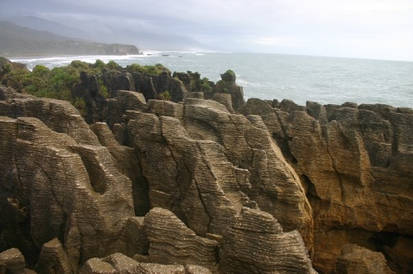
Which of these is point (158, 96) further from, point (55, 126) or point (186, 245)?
point (186, 245)

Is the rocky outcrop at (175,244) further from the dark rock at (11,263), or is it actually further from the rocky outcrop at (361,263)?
the rocky outcrop at (361,263)

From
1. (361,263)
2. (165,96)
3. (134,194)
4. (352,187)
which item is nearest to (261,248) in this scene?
(361,263)

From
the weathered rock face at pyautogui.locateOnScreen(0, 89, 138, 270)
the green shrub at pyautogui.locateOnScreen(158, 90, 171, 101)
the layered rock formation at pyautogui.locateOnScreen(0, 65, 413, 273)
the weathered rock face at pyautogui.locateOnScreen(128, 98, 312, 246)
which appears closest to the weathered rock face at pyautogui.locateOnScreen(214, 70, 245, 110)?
the green shrub at pyautogui.locateOnScreen(158, 90, 171, 101)

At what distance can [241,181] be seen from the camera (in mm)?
12016

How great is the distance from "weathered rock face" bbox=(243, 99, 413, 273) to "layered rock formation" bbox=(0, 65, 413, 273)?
46 mm

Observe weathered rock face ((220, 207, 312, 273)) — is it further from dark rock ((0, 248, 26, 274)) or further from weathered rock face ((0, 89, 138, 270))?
dark rock ((0, 248, 26, 274))

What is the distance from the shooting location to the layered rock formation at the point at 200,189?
910 cm

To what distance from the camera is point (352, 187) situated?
16.5 meters

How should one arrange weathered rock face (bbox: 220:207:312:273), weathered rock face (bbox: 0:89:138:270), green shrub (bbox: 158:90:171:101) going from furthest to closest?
1. green shrub (bbox: 158:90:171:101)
2. weathered rock face (bbox: 0:89:138:270)
3. weathered rock face (bbox: 220:207:312:273)

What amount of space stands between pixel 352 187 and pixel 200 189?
8199 millimetres

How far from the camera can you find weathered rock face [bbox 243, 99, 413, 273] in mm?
16062

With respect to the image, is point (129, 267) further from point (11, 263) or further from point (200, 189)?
point (200, 189)

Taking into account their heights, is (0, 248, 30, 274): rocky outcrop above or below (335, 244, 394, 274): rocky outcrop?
above

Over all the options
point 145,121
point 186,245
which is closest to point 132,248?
point 186,245
